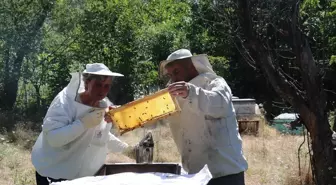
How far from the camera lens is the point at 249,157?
268 inches

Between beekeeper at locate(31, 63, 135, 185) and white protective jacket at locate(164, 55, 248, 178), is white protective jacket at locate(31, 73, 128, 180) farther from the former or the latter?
white protective jacket at locate(164, 55, 248, 178)

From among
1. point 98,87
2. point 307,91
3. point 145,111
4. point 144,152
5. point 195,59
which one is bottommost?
point 144,152

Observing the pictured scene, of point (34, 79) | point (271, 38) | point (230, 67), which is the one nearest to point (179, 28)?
point (230, 67)

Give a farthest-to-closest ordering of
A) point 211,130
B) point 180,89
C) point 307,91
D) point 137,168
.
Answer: point 307,91, point 137,168, point 211,130, point 180,89

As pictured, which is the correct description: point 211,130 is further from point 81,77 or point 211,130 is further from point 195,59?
point 81,77

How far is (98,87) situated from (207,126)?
548 millimetres

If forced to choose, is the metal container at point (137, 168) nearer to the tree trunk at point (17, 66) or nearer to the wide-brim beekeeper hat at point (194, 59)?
the wide-brim beekeeper hat at point (194, 59)

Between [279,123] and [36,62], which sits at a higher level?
[36,62]

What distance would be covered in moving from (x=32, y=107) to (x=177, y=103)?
8419 mm

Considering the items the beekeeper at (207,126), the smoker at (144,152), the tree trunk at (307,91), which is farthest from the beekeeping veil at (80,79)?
the tree trunk at (307,91)

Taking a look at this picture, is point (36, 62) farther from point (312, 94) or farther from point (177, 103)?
point (177, 103)

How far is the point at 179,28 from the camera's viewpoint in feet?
53.1

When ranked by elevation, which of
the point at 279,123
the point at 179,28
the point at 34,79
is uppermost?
the point at 179,28

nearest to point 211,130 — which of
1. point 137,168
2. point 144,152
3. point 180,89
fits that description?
point 180,89
